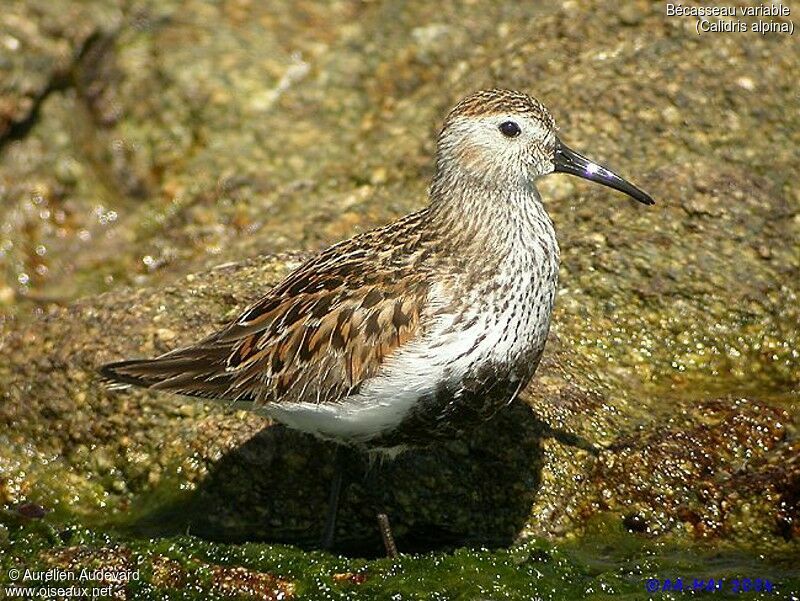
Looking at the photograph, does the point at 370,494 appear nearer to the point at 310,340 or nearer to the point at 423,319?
the point at 310,340

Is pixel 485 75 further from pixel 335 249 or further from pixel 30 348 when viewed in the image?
pixel 30 348

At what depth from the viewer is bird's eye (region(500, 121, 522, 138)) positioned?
686 centimetres

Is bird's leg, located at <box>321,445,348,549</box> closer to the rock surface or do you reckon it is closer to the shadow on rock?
the shadow on rock

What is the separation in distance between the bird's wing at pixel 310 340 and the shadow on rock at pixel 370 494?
85 cm

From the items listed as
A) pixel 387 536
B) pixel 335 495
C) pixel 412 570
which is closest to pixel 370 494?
pixel 335 495

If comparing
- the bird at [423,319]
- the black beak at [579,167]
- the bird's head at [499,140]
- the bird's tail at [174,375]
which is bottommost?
the bird's tail at [174,375]

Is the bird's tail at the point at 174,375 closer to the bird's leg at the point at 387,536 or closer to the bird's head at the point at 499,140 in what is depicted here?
the bird's leg at the point at 387,536

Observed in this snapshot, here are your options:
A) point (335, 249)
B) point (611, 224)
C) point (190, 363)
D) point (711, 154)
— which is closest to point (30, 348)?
point (190, 363)

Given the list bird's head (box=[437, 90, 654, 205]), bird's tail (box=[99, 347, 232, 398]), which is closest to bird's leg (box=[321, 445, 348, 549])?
bird's tail (box=[99, 347, 232, 398])

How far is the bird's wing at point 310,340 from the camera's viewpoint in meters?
6.56

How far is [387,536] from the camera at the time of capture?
22.8 ft

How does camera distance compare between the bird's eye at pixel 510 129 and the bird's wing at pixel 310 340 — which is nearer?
the bird's wing at pixel 310 340

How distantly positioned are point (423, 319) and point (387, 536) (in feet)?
4.45

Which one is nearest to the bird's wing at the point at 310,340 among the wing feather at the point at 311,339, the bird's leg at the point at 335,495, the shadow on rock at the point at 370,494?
the wing feather at the point at 311,339
